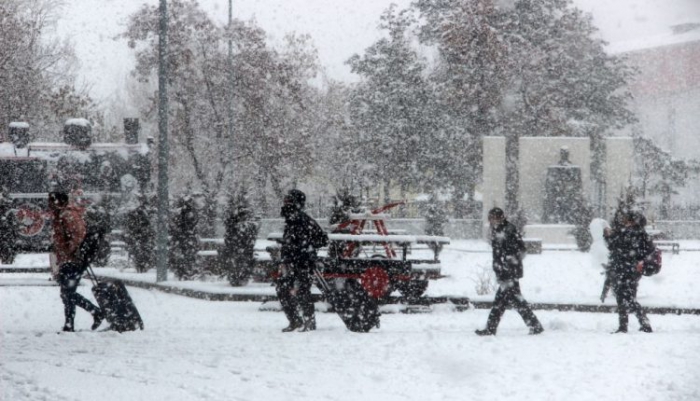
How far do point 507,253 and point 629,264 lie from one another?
1816 millimetres

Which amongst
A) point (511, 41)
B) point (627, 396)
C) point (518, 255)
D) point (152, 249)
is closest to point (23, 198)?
point (152, 249)

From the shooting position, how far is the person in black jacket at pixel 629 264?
12281 mm

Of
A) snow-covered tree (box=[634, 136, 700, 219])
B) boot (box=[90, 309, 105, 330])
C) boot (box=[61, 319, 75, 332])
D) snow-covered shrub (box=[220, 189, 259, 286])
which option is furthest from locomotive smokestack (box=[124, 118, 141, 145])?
snow-covered tree (box=[634, 136, 700, 219])

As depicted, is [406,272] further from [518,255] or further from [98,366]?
[98,366]

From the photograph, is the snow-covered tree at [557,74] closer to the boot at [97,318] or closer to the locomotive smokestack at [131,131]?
the locomotive smokestack at [131,131]

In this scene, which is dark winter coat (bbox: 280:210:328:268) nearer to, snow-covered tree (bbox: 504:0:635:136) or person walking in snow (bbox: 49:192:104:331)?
person walking in snow (bbox: 49:192:104:331)

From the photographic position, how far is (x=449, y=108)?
49500mm

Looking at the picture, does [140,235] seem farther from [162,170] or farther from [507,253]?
[507,253]

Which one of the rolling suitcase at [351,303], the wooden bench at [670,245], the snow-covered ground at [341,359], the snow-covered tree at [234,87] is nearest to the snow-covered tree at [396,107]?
the snow-covered tree at [234,87]

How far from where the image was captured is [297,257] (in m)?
11.8

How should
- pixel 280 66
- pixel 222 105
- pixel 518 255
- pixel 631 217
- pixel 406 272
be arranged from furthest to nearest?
1. pixel 222 105
2. pixel 280 66
3. pixel 406 272
4. pixel 631 217
5. pixel 518 255

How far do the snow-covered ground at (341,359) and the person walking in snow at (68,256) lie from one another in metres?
0.30

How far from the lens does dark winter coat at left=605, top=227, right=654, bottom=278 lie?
12359mm

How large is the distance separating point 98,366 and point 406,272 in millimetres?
6501
